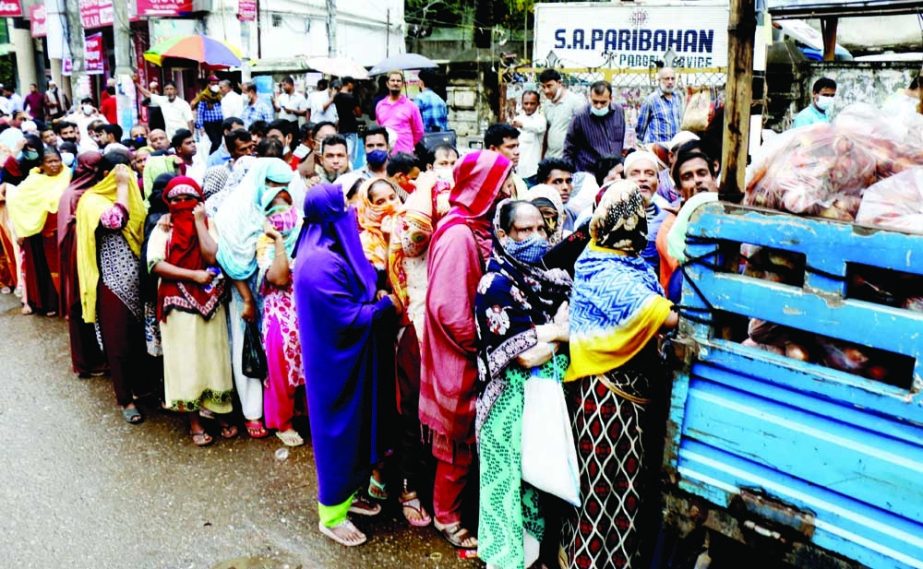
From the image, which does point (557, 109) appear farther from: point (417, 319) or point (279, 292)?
point (417, 319)

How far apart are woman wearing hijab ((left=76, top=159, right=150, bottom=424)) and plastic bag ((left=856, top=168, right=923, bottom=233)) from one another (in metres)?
4.50

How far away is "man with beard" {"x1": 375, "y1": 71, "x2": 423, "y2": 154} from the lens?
8422mm

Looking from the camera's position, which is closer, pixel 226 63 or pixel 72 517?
pixel 72 517

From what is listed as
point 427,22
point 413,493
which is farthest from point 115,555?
point 427,22

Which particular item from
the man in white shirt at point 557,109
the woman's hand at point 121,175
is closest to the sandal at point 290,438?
the woman's hand at point 121,175

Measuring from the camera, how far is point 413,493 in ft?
12.9

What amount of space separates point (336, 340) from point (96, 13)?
807 inches

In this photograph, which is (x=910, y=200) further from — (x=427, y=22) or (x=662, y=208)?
(x=427, y=22)

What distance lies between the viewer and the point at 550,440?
2.92 meters

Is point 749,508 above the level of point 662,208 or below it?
below

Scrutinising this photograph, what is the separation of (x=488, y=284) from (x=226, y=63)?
37.2ft

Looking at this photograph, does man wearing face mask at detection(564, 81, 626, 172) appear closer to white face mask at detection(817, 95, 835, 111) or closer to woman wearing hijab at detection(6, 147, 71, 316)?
white face mask at detection(817, 95, 835, 111)

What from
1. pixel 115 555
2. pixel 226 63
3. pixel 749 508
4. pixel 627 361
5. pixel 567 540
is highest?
pixel 226 63

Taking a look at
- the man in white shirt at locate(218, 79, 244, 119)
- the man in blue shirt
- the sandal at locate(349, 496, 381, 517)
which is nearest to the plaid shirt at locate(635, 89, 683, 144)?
the man in blue shirt
